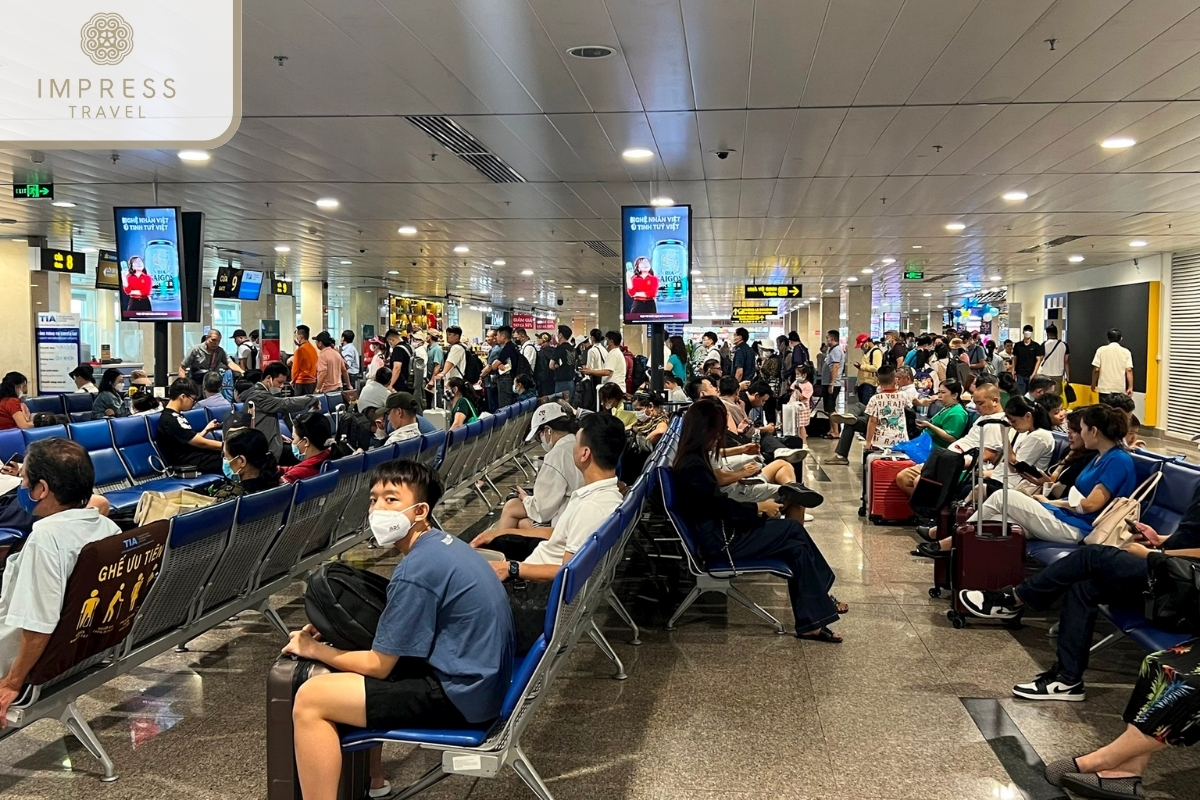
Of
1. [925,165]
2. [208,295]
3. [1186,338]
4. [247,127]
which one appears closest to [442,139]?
[247,127]

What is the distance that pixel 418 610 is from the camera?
282 centimetres

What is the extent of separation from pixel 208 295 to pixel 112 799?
27.7 metres

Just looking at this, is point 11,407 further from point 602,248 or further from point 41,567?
point 602,248

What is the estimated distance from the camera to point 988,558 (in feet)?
18.2

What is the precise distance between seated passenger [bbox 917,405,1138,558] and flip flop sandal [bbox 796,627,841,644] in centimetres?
A: 116

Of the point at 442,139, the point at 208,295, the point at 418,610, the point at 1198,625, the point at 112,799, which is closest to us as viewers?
the point at 418,610

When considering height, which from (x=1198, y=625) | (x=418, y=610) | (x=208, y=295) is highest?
(x=208, y=295)

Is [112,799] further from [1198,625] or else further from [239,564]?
[1198,625]

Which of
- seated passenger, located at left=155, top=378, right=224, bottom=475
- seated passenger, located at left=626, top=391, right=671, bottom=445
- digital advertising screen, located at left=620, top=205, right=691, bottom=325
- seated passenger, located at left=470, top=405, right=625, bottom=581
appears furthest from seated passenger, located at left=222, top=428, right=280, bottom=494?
digital advertising screen, located at left=620, top=205, right=691, bottom=325

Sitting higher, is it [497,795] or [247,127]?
[247,127]

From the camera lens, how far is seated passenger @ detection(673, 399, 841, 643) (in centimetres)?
529

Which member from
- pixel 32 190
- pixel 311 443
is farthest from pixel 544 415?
pixel 32 190

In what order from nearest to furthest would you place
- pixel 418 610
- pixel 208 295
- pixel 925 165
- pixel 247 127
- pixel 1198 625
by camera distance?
pixel 418 610 → pixel 1198 625 → pixel 247 127 → pixel 925 165 → pixel 208 295

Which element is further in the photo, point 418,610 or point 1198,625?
point 1198,625
